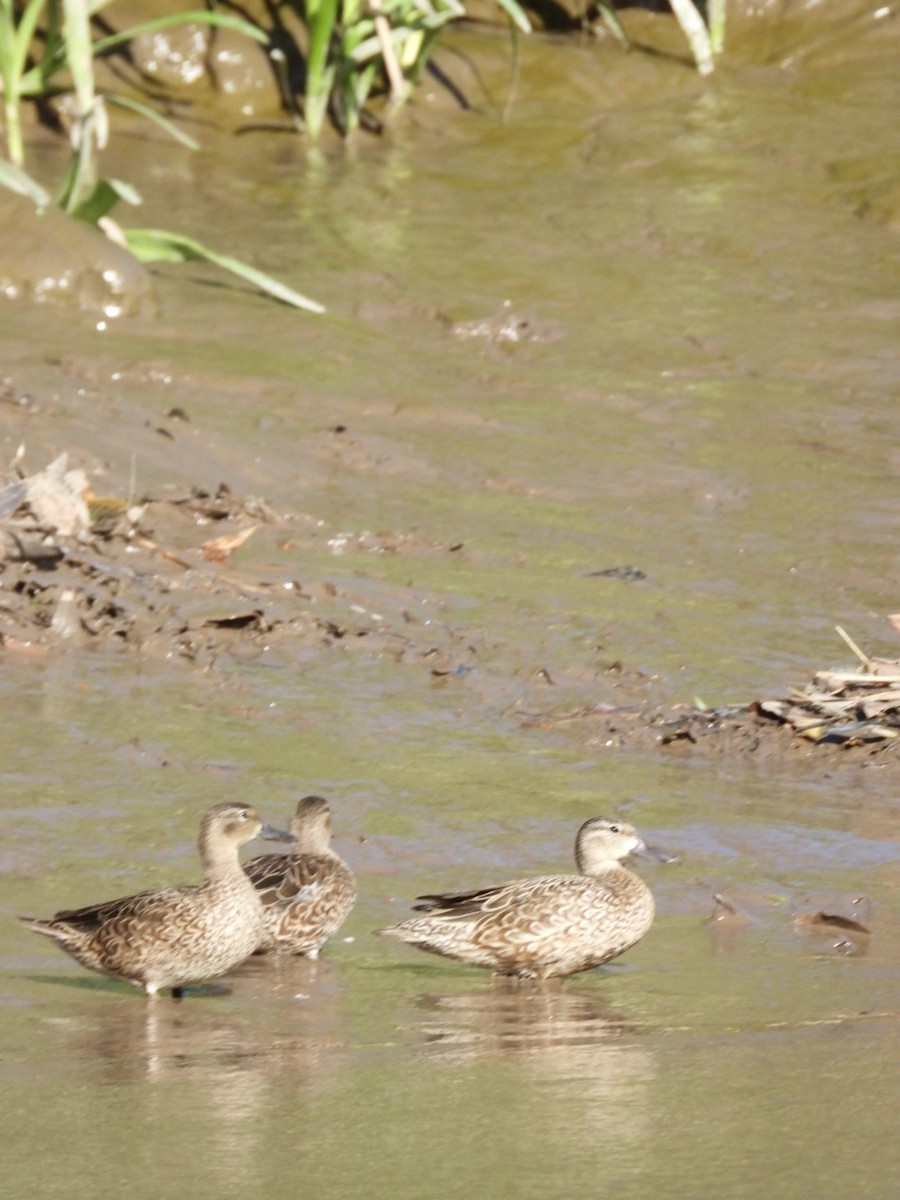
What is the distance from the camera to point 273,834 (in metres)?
5.46

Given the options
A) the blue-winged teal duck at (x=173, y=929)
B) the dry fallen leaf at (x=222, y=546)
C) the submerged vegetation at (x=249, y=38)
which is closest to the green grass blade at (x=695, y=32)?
the submerged vegetation at (x=249, y=38)

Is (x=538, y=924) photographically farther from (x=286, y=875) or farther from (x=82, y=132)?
(x=82, y=132)

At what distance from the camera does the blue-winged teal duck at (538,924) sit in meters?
5.17

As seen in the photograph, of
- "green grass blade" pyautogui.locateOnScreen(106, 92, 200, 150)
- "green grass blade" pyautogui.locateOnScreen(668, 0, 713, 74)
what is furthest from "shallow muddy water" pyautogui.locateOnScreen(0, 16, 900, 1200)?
"green grass blade" pyautogui.locateOnScreen(106, 92, 200, 150)

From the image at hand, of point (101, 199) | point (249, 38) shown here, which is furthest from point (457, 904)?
point (249, 38)

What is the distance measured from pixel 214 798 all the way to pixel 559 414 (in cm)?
488

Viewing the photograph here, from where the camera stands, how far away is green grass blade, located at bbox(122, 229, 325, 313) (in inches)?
439

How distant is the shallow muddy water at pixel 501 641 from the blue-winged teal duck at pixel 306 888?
3.6 inches

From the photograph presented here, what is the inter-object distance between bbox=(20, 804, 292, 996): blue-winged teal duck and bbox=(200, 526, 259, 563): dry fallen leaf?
3.30 m

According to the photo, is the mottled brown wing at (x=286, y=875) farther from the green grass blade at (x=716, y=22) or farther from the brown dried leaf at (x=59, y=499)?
the green grass blade at (x=716, y=22)

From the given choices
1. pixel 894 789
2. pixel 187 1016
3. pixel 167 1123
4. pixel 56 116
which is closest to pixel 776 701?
pixel 894 789

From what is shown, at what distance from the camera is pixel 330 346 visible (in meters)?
11.1

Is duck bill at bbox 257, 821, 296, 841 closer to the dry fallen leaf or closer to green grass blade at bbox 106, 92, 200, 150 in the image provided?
the dry fallen leaf

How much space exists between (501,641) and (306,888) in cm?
274
